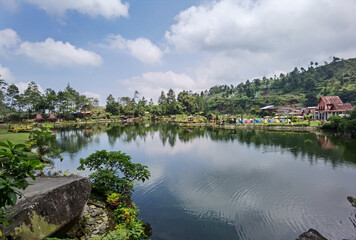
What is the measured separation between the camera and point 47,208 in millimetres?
4867

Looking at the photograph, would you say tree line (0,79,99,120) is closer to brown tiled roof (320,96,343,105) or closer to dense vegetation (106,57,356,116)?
dense vegetation (106,57,356,116)

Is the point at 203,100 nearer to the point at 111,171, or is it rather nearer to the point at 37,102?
the point at 37,102

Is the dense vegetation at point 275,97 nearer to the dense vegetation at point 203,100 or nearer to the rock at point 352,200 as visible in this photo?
the dense vegetation at point 203,100

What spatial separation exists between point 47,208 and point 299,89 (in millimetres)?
105243

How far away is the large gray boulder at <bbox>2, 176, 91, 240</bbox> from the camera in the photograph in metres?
4.26

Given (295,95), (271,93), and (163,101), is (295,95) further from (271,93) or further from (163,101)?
(163,101)

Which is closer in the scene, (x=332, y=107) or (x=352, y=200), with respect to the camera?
(x=352, y=200)

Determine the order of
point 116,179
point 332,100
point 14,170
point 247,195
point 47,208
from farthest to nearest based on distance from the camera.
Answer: point 332,100 < point 247,195 < point 116,179 < point 47,208 < point 14,170

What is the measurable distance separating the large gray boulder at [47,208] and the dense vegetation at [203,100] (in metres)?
53.2

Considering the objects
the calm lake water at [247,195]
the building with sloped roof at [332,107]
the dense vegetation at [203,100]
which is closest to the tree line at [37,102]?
the dense vegetation at [203,100]

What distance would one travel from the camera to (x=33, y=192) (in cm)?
499

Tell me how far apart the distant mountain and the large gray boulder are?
248 ft

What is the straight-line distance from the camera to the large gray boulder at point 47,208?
4258 mm

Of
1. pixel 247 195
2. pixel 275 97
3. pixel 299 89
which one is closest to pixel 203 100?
pixel 275 97
